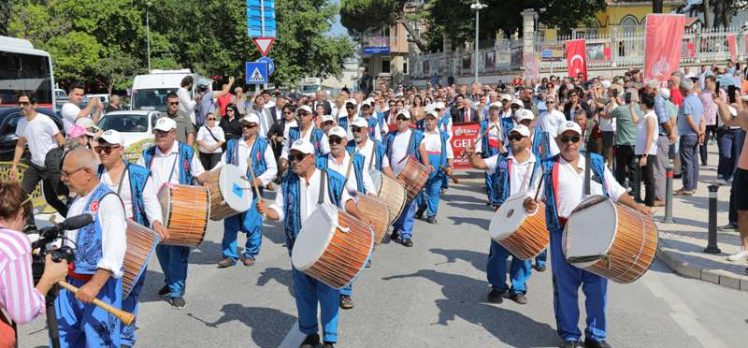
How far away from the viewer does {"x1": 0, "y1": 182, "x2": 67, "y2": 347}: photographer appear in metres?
3.28

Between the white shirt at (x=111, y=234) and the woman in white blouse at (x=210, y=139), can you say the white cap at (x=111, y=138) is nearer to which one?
the white shirt at (x=111, y=234)

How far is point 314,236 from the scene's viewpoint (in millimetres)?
5504

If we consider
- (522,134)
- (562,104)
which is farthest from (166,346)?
(562,104)

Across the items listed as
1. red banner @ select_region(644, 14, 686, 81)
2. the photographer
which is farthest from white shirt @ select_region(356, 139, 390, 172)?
red banner @ select_region(644, 14, 686, 81)

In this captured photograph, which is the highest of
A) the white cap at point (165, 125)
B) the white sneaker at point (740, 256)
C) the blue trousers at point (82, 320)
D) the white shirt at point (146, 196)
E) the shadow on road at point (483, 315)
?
the white cap at point (165, 125)

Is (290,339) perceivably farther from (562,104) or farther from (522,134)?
(562,104)

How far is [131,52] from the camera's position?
177ft

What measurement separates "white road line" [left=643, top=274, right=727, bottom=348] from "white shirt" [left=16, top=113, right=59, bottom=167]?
7605 mm

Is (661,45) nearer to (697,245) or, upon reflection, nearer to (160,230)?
(697,245)

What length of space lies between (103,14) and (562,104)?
41.3 m

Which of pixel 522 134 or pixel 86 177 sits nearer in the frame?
pixel 86 177

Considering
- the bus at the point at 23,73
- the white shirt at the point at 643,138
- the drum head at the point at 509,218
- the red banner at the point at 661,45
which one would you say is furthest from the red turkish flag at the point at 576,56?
the drum head at the point at 509,218

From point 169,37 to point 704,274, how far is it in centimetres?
4989

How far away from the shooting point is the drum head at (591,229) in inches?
212
